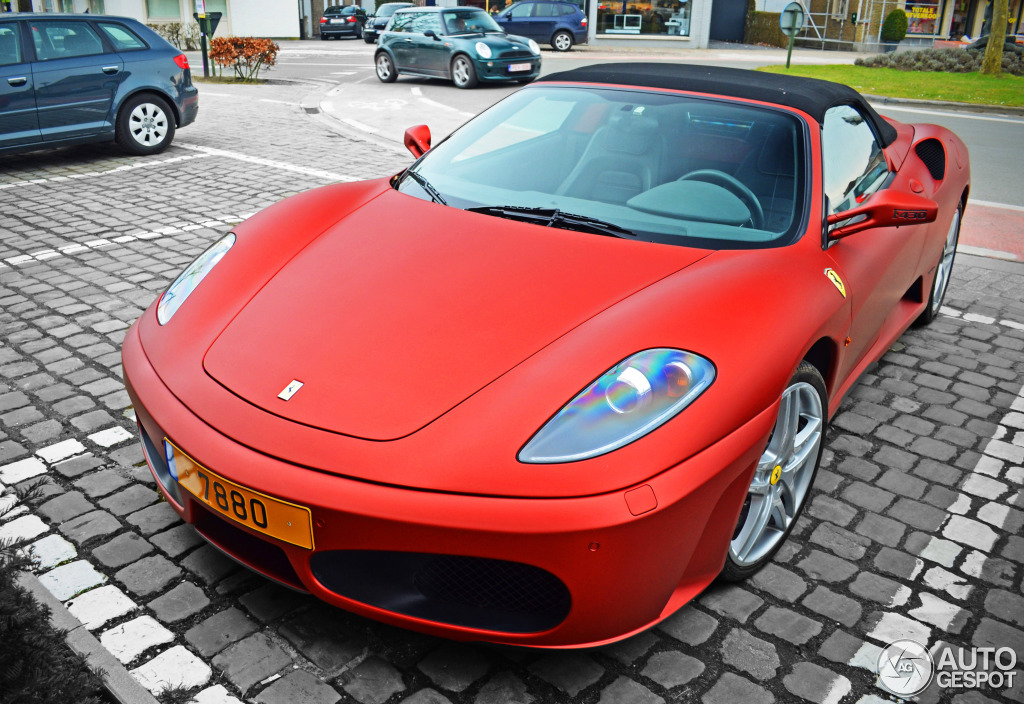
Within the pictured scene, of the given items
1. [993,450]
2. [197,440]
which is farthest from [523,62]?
[197,440]

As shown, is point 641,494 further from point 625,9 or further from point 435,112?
point 625,9

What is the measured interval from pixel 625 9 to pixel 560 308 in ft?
105

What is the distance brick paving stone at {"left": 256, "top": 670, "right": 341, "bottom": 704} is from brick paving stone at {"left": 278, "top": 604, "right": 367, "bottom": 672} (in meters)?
0.06

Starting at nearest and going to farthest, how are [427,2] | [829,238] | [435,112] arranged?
[829,238]
[435,112]
[427,2]

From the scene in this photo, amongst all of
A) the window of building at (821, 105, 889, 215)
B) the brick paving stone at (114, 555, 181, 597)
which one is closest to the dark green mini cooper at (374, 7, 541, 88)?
the window of building at (821, 105, 889, 215)

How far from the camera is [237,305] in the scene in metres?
2.74

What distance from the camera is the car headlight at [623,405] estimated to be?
2100 millimetres

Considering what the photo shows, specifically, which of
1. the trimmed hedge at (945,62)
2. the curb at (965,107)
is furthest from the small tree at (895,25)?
the curb at (965,107)

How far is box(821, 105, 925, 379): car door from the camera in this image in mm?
3111

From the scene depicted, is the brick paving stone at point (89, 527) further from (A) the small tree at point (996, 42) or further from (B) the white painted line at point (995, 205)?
(A) the small tree at point (996, 42)

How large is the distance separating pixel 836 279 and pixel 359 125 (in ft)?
32.1

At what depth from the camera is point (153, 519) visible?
2.98 metres

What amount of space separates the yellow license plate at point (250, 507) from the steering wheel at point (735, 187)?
1.79 m

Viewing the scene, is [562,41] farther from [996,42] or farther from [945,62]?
[996,42]
